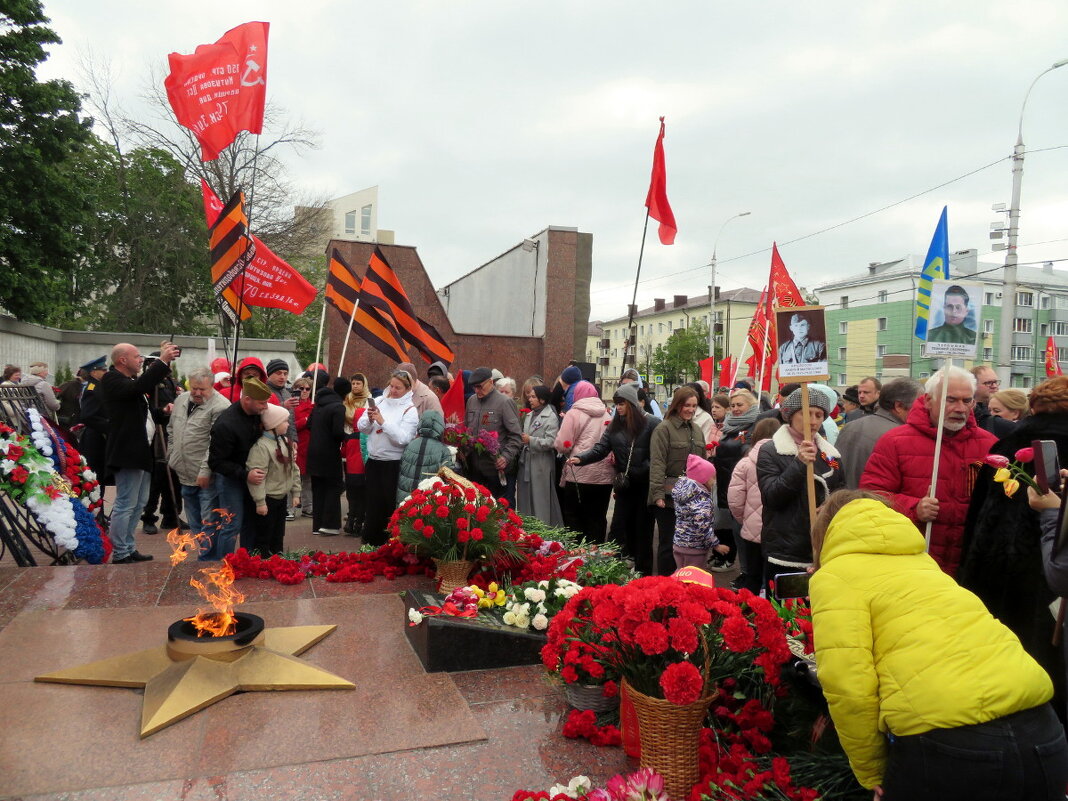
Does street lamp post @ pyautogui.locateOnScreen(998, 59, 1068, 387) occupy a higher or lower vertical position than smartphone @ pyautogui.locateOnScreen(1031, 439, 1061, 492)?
higher

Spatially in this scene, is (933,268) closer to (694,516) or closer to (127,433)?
(694,516)

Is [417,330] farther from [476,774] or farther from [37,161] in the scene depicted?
[37,161]

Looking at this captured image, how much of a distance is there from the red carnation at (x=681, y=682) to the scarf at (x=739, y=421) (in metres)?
4.84

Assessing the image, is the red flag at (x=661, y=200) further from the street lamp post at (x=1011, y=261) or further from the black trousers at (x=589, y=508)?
the street lamp post at (x=1011, y=261)

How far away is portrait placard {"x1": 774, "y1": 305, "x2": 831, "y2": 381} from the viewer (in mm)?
4359

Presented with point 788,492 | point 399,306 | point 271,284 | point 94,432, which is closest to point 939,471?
point 788,492

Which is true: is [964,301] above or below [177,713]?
→ above

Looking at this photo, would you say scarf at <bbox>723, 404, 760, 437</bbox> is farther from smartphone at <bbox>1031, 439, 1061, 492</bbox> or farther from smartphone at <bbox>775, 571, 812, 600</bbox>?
smartphone at <bbox>775, 571, 812, 600</bbox>

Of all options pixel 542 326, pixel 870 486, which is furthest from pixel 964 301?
pixel 542 326

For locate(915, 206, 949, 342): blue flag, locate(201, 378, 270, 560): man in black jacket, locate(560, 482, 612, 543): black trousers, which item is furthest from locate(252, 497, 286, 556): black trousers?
locate(915, 206, 949, 342): blue flag

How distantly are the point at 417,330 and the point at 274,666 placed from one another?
22.8 ft

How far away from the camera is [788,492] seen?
472cm

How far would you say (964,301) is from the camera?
180 inches

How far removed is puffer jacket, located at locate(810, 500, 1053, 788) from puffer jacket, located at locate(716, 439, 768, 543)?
346 cm
